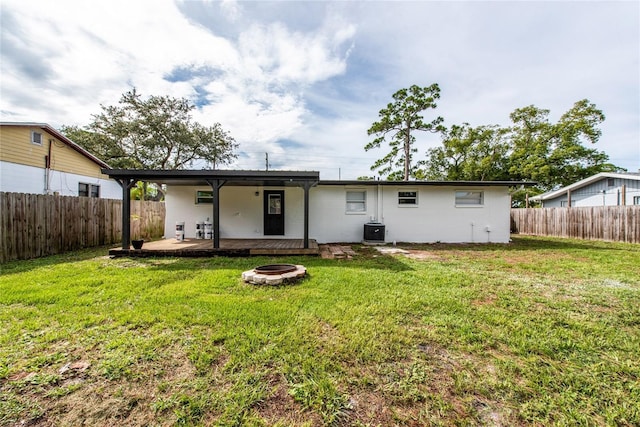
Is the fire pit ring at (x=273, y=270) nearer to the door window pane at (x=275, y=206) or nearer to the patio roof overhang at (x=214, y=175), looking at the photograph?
the patio roof overhang at (x=214, y=175)

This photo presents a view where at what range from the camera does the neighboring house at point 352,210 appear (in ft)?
33.2

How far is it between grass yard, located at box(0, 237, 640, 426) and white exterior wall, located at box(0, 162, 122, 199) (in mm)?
8361

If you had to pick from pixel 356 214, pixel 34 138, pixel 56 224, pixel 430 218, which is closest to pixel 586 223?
pixel 430 218

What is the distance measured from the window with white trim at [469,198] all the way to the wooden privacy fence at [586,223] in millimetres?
5816

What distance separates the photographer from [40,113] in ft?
46.9

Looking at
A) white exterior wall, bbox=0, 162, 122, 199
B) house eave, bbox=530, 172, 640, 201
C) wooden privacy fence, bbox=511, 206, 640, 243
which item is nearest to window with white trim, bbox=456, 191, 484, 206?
wooden privacy fence, bbox=511, 206, 640, 243

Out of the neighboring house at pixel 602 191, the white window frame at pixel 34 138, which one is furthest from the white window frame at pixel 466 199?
the white window frame at pixel 34 138

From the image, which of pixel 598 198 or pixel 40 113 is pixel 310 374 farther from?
pixel 598 198

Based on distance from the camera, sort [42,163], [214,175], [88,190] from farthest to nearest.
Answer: [88,190]
[42,163]
[214,175]

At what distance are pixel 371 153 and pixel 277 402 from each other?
21145 mm

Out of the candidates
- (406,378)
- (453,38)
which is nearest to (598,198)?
(453,38)

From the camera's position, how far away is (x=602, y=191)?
1716 centimetres

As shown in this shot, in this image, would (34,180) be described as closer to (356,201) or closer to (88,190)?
(88,190)

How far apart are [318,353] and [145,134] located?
22466 mm
